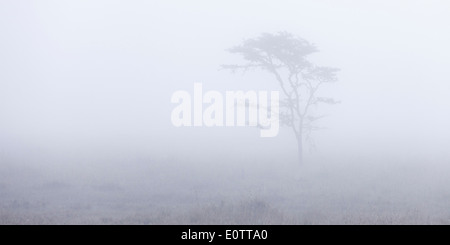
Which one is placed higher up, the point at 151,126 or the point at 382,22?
the point at 382,22

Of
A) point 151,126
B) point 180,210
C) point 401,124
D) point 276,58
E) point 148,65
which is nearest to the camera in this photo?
point 180,210

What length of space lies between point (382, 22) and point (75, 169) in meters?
154

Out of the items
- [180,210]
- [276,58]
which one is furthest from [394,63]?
[180,210]

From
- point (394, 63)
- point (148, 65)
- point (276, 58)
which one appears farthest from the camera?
point (148, 65)

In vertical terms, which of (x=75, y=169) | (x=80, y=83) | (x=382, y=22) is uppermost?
(x=382, y=22)

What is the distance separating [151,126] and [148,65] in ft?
160

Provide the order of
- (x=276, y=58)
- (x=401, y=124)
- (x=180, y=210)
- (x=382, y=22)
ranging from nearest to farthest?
(x=180, y=210)
(x=276, y=58)
(x=401, y=124)
(x=382, y=22)

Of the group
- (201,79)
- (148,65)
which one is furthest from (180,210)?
(148,65)

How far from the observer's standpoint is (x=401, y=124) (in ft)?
225
